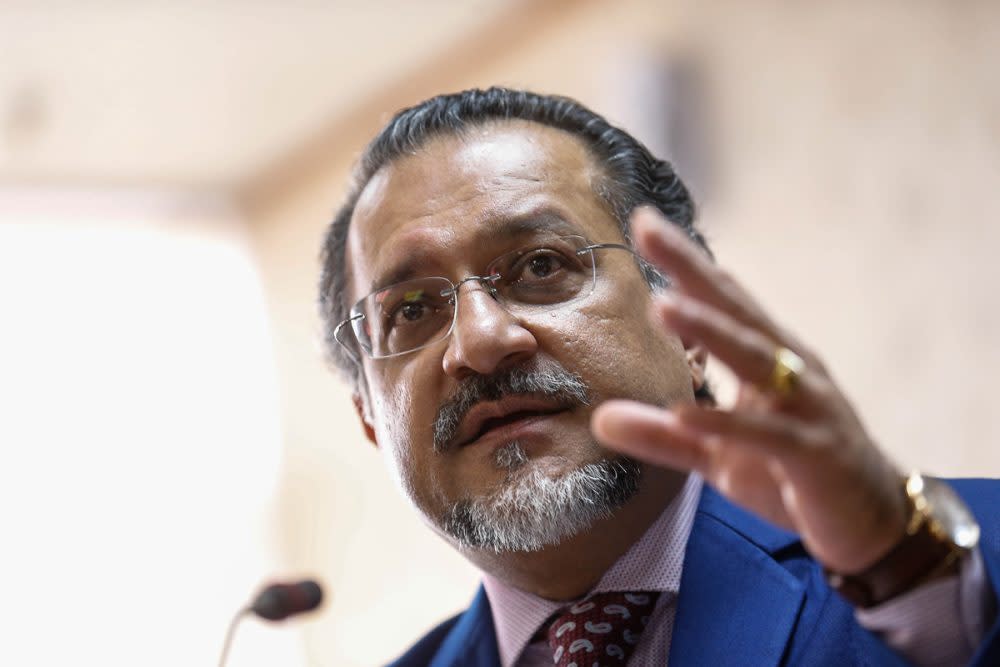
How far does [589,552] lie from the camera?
5.38 feet

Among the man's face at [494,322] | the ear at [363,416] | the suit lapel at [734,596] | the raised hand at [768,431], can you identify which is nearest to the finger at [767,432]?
the raised hand at [768,431]

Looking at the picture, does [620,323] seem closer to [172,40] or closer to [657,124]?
[657,124]

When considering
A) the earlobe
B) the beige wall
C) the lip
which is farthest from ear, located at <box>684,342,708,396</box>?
the beige wall

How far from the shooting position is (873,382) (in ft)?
12.5

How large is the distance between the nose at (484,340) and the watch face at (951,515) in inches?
25.6

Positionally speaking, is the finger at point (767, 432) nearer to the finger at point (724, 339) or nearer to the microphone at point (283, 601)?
the finger at point (724, 339)

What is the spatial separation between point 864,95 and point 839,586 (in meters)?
3.19

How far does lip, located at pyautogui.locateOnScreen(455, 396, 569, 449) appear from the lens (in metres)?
1.58

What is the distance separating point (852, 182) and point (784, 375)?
3153 mm

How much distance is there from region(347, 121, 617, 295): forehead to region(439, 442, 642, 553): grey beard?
359 mm

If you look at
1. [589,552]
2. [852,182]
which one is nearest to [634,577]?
[589,552]

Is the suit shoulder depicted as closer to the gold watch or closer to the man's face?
the man's face

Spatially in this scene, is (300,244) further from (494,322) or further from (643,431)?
(643,431)

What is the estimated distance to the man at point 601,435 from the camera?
1.03 metres
